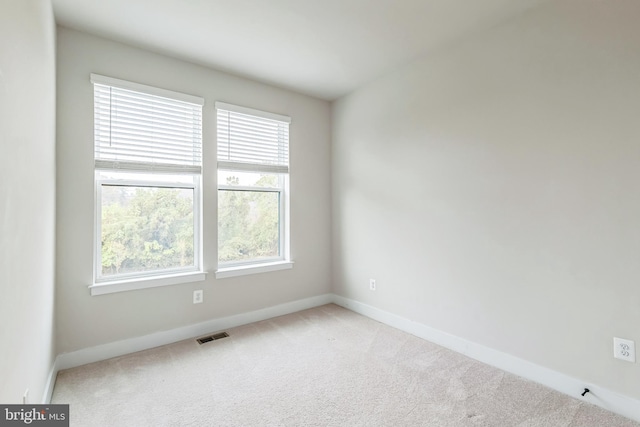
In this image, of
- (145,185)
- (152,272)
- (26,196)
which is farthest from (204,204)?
(26,196)

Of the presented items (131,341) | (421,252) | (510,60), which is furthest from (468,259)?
(131,341)

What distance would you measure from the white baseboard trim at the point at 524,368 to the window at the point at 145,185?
217cm

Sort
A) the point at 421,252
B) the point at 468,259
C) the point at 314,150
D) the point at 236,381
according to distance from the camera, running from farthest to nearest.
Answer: the point at 314,150 → the point at 421,252 → the point at 468,259 → the point at 236,381

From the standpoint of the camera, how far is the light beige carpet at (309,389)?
1.84 m

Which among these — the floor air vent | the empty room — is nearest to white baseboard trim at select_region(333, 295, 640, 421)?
the empty room

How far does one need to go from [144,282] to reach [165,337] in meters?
0.56

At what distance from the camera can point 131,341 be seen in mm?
2682

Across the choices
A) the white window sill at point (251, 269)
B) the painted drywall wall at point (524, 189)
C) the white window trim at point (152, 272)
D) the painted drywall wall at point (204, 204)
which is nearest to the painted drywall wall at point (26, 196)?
the painted drywall wall at point (204, 204)

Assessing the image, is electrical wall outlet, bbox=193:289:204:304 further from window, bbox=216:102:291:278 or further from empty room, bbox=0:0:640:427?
window, bbox=216:102:291:278

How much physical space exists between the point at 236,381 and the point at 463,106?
2880 mm

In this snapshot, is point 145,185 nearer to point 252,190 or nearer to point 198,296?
point 252,190

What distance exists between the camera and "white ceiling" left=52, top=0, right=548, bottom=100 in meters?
2.19

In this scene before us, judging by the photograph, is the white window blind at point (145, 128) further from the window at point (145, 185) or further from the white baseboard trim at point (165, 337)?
the white baseboard trim at point (165, 337)

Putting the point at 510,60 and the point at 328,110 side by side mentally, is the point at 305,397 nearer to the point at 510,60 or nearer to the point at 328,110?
the point at 510,60
